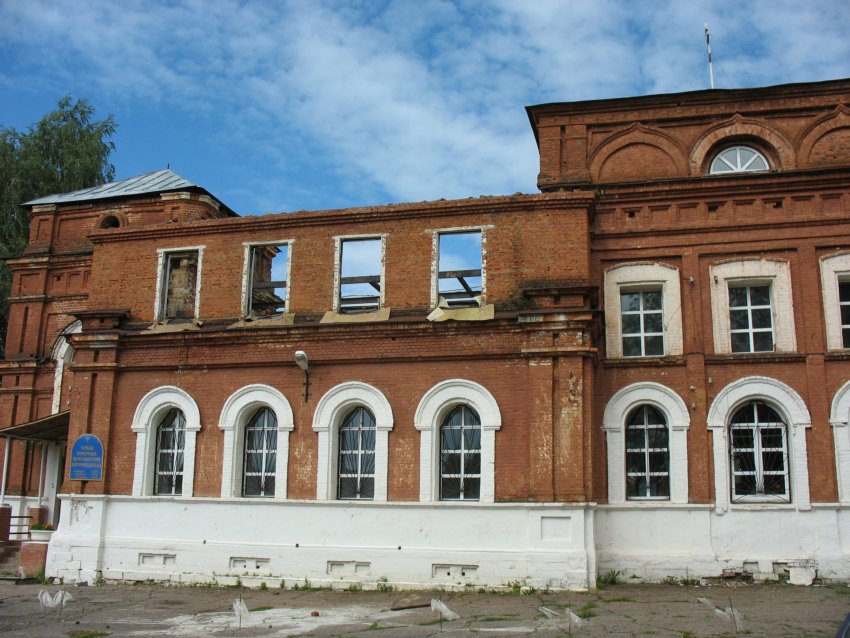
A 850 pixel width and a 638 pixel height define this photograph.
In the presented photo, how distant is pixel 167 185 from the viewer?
23.0 m

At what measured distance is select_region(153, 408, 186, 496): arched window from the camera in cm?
1752

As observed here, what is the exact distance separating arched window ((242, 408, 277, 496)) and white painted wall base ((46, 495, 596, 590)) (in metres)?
0.50

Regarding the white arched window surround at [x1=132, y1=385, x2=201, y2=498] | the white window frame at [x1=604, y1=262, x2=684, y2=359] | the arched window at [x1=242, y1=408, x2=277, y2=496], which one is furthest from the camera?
the white arched window surround at [x1=132, y1=385, x2=201, y2=498]

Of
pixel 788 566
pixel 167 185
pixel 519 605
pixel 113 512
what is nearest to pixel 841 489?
pixel 788 566

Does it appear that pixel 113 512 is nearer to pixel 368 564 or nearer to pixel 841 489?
→ pixel 368 564

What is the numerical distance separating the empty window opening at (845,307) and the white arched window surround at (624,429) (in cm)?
336

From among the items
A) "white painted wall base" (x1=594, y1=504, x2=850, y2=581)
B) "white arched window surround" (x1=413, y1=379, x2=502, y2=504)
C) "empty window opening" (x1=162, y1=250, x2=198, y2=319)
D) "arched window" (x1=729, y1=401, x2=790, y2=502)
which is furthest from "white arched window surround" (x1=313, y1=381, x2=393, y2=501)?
"arched window" (x1=729, y1=401, x2=790, y2=502)

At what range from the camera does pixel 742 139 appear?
17828mm

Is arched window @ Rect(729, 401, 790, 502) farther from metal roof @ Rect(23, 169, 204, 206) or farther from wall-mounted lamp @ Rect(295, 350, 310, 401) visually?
metal roof @ Rect(23, 169, 204, 206)

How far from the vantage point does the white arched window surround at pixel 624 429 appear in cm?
1608

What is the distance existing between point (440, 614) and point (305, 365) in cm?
611

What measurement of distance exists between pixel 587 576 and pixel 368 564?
12.8 feet

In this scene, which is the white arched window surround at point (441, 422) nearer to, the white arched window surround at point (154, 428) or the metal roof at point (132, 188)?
the white arched window surround at point (154, 428)

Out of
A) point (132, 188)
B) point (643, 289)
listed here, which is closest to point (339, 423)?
point (643, 289)
